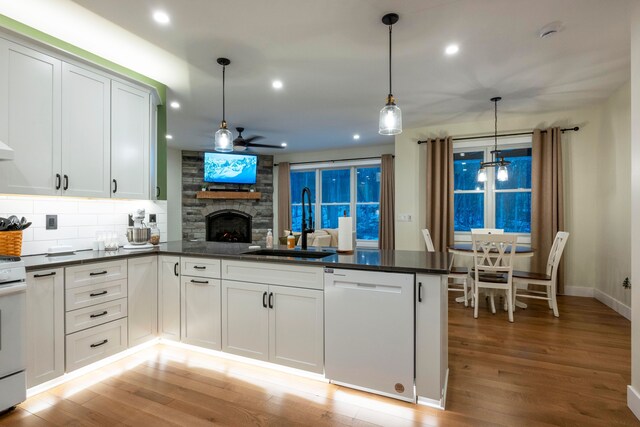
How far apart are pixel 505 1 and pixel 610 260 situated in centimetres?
372

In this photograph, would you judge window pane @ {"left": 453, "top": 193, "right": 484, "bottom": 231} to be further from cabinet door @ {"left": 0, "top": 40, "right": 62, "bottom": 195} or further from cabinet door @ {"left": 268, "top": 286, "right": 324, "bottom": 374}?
cabinet door @ {"left": 0, "top": 40, "right": 62, "bottom": 195}

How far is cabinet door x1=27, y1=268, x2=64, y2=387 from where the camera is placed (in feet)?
6.64

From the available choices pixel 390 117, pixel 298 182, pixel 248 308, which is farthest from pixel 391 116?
pixel 298 182

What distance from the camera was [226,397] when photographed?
6.85 ft

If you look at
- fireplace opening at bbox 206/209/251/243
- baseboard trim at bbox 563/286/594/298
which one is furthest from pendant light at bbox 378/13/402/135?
fireplace opening at bbox 206/209/251/243

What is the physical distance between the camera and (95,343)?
239 centimetres

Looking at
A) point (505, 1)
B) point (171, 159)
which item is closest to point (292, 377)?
point (505, 1)

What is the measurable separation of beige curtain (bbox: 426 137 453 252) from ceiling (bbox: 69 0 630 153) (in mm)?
625

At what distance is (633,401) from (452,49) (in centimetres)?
282

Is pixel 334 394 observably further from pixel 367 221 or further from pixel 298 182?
pixel 298 182

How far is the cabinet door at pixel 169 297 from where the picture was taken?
108 inches

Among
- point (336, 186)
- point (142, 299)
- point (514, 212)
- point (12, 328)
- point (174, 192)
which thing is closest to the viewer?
point (12, 328)

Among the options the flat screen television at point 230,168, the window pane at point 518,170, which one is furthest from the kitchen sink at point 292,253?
the flat screen television at point 230,168

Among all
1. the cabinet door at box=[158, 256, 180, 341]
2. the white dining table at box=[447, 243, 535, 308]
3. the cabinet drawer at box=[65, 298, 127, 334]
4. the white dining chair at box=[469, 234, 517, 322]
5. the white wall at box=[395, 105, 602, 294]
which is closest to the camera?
the cabinet drawer at box=[65, 298, 127, 334]
